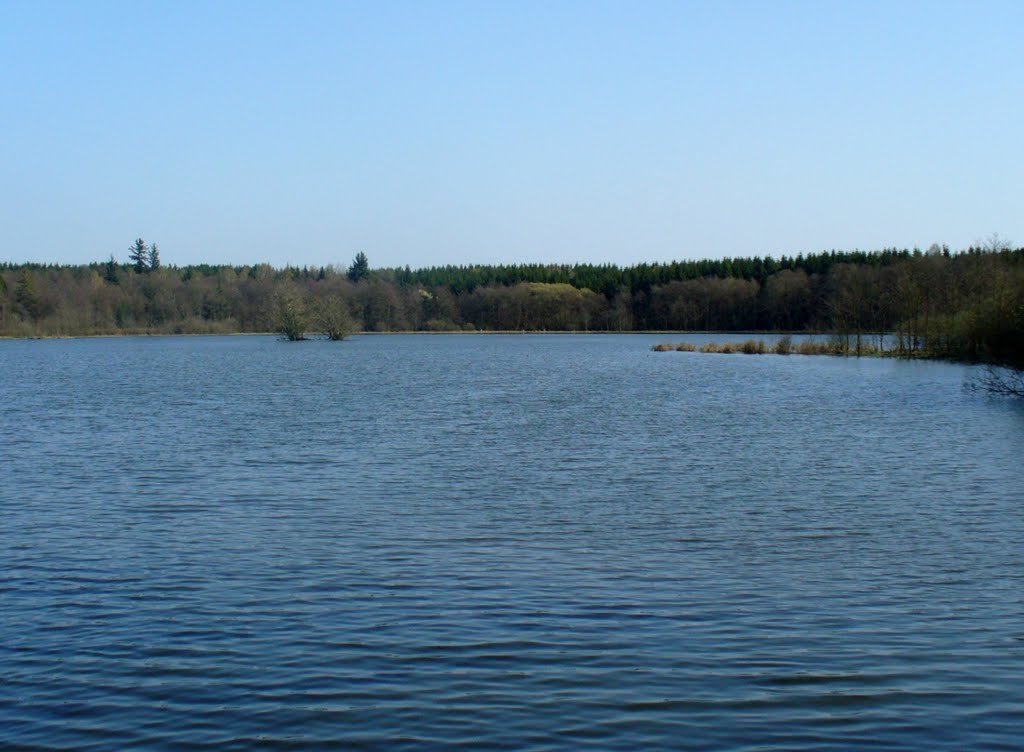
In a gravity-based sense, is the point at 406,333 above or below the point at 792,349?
above

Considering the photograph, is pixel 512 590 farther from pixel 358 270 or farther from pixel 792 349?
pixel 358 270

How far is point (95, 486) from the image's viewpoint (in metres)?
19.3

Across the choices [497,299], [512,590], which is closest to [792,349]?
[512,590]

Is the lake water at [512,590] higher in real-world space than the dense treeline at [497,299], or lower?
lower

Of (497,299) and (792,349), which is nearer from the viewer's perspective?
(792,349)

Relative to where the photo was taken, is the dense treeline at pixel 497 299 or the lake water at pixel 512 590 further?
the dense treeline at pixel 497 299

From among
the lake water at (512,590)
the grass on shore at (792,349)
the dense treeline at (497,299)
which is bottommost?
the lake water at (512,590)

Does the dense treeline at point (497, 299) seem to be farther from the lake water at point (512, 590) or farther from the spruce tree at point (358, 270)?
the lake water at point (512, 590)

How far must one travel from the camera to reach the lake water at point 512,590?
8.07 metres

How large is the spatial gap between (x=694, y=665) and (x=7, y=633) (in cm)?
669

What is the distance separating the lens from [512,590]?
38.4 ft

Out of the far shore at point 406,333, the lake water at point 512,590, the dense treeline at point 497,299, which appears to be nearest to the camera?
the lake water at point 512,590

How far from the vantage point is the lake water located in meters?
8.07

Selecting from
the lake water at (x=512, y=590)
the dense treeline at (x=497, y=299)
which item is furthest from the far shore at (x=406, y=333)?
the lake water at (x=512, y=590)
